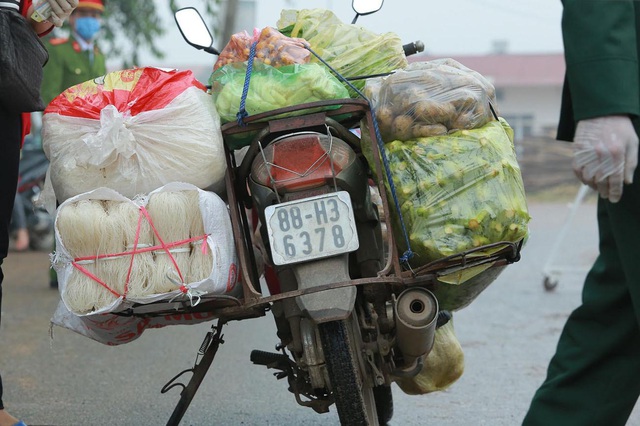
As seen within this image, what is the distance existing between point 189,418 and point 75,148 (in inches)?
62.9

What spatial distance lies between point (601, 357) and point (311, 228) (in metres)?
1.05

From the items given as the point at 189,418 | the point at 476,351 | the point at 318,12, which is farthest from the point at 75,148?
the point at 476,351

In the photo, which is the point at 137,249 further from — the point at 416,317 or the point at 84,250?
the point at 416,317

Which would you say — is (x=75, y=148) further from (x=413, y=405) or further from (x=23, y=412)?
(x=413, y=405)

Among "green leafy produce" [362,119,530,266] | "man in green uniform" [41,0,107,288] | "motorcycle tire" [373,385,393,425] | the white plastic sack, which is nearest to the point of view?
"green leafy produce" [362,119,530,266]

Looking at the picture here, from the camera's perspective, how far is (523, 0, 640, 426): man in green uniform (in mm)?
2600

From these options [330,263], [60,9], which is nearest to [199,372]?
[330,263]

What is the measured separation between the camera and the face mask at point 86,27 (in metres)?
9.79

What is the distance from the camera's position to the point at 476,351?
6633mm

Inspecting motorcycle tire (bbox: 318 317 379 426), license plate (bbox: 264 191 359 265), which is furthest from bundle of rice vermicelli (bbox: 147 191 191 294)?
motorcycle tire (bbox: 318 317 379 426)

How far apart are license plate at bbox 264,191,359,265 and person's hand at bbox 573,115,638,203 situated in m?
1.09

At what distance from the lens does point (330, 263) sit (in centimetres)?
358

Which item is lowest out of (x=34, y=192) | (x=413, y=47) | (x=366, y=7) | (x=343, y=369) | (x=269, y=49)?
(x=34, y=192)

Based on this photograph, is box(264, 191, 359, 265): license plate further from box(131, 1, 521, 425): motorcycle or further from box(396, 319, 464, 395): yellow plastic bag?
box(396, 319, 464, 395): yellow plastic bag
